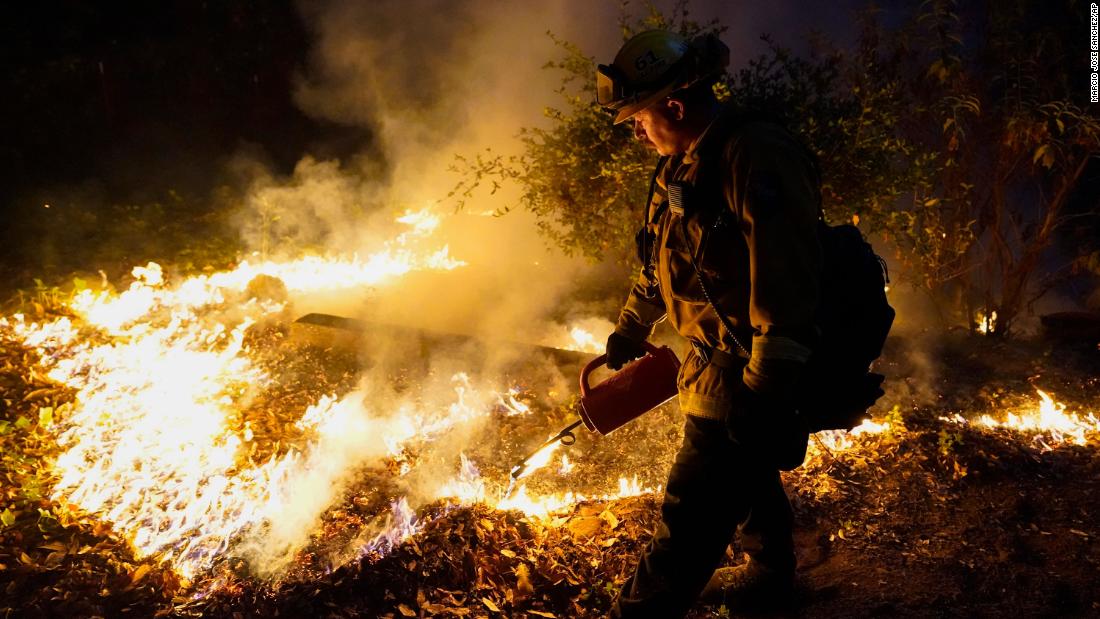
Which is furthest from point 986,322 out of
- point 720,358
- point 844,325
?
point 720,358

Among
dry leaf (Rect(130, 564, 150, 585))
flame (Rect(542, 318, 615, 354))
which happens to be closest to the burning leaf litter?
dry leaf (Rect(130, 564, 150, 585))

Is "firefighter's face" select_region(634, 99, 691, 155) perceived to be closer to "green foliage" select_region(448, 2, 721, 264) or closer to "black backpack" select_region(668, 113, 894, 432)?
"black backpack" select_region(668, 113, 894, 432)

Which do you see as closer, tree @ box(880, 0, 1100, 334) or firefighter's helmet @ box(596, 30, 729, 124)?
firefighter's helmet @ box(596, 30, 729, 124)

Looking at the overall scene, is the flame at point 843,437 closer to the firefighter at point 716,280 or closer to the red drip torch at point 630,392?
the firefighter at point 716,280

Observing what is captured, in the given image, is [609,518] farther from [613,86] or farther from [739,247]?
[613,86]

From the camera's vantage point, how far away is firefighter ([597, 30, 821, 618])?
2.22 m

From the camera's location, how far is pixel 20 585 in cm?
332

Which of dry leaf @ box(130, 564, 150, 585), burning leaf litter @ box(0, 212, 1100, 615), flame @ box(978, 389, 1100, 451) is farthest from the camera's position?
flame @ box(978, 389, 1100, 451)

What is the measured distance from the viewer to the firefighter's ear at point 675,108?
2557 mm


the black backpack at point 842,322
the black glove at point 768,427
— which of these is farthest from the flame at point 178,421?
the black backpack at point 842,322

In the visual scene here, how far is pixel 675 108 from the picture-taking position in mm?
2572

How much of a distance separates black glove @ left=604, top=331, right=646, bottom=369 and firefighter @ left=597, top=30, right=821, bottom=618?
491 millimetres

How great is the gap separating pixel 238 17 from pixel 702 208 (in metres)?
12.5

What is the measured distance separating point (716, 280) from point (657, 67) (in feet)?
3.07
